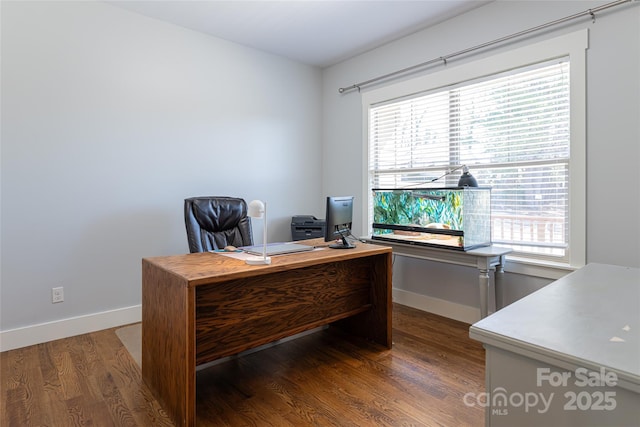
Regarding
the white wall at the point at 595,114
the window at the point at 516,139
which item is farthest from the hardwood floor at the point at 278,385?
the window at the point at 516,139

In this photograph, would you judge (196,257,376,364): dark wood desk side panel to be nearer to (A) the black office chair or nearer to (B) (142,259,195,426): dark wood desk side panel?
(B) (142,259,195,426): dark wood desk side panel

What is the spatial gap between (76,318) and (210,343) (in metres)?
1.67

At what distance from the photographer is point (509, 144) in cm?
277

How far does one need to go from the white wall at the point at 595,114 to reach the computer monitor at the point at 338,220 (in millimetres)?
1251

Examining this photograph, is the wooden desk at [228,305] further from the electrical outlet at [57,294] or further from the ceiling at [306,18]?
the ceiling at [306,18]

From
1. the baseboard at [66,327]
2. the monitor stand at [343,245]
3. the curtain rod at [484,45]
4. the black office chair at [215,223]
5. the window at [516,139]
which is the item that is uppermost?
the curtain rod at [484,45]

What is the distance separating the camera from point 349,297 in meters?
2.52

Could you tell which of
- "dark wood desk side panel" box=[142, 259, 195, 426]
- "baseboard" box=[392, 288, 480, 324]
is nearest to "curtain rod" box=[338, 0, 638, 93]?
"baseboard" box=[392, 288, 480, 324]

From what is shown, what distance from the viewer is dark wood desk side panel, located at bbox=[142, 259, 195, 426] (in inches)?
62.2

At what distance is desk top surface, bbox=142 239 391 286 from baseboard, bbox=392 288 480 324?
3.76 feet

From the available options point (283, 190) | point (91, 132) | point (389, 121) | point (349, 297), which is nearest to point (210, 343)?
point (349, 297)

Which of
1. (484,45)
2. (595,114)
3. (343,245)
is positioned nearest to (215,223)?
(343,245)

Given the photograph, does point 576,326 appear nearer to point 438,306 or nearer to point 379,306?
point 379,306

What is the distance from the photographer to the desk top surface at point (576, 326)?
2.78 feet
